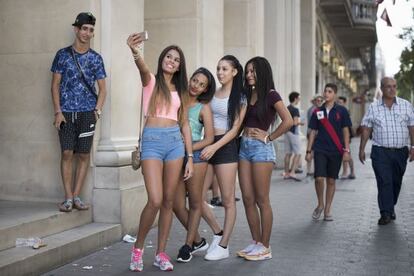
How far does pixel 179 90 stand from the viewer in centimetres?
531

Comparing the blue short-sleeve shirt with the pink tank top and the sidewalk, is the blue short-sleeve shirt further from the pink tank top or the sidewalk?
the pink tank top

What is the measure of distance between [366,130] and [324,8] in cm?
1857

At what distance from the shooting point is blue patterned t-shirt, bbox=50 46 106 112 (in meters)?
6.25

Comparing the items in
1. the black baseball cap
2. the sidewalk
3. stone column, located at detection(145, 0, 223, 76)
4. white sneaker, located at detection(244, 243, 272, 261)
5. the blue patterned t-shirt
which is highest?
stone column, located at detection(145, 0, 223, 76)

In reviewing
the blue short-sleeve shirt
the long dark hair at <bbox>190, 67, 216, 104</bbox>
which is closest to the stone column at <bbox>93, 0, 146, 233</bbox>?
the long dark hair at <bbox>190, 67, 216, 104</bbox>

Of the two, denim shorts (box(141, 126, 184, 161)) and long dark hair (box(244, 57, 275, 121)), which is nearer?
denim shorts (box(141, 126, 184, 161))

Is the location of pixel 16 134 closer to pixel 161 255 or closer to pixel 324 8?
pixel 161 255

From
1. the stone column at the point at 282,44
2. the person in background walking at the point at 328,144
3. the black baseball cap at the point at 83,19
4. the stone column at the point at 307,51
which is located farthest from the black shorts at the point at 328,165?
the stone column at the point at 307,51

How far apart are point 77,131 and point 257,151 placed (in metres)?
2.03

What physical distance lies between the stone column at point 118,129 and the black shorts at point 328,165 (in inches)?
100

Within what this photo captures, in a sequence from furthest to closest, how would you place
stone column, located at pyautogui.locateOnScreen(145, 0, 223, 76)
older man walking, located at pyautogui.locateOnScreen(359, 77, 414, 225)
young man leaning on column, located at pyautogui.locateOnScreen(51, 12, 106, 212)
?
stone column, located at pyautogui.locateOnScreen(145, 0, 223, 76) < older man walking, located at pyautogui.locateOnScreen(359, 77, 414, 225) < young man leaning on column, located at pyautogui.locateOnScreen(51, 12, 106, 212)

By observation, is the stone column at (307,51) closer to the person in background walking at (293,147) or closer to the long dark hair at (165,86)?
the person in background walking at (293,147)

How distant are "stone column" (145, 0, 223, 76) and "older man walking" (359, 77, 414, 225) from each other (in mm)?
2859

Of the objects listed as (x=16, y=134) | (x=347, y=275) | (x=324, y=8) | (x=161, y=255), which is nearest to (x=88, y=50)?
(x=16, y=134)
